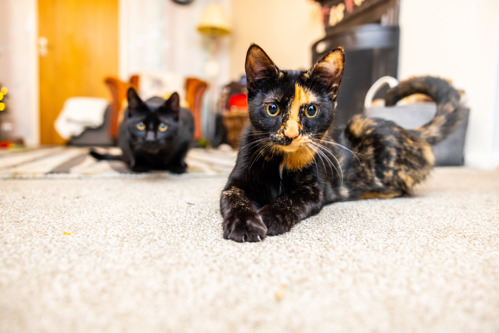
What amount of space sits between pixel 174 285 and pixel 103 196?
0.88 meters

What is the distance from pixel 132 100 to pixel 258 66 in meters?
1.03

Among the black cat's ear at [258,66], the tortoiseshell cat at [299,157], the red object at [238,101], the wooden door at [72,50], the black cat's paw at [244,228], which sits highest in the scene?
the wooden door at [72,50]

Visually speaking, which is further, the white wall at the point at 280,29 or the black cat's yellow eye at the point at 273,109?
the white wall at the point at 280,29

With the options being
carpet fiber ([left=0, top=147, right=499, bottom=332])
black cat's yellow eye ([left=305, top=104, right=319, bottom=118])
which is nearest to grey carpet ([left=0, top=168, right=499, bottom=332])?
carpet fiber ([left=0, top=147, right=499, bottom=332])

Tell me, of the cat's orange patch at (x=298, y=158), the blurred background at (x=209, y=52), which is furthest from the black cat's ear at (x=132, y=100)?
the blurred background at (x=209, y=52)

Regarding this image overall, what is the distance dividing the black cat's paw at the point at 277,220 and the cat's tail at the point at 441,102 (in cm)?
87

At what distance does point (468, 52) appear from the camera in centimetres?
242

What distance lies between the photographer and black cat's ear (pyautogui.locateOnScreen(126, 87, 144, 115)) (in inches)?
68.3

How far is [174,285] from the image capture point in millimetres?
531

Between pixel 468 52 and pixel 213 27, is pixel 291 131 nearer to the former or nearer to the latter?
pixel 468 52

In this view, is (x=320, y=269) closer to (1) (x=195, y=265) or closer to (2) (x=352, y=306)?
(2) (x=352, y=306)

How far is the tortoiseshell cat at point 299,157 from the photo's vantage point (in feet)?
2.86

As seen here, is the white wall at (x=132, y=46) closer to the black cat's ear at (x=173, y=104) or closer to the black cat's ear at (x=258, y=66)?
the black cat's ear at (x=173, y=104)

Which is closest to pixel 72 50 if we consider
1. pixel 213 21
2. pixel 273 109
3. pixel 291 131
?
pixel 213 21
